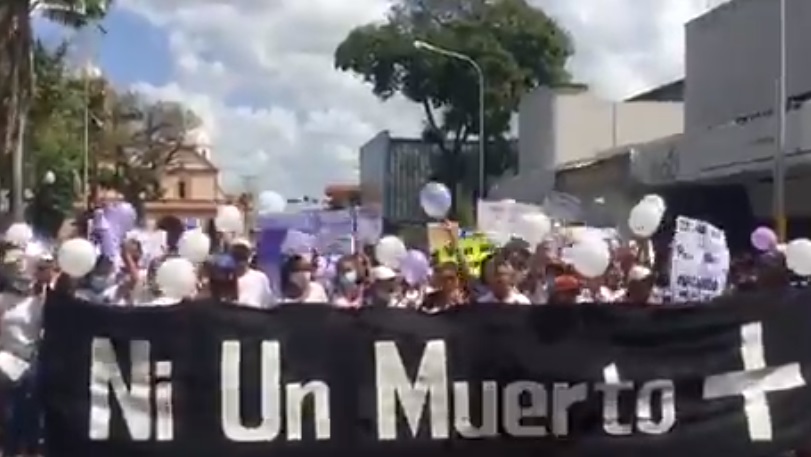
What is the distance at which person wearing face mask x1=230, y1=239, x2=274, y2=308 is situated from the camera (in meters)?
11.1

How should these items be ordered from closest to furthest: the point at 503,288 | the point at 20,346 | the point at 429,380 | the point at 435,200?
the point at 429,380, the point at 503,288, the point at 20,346, the point at 435,200

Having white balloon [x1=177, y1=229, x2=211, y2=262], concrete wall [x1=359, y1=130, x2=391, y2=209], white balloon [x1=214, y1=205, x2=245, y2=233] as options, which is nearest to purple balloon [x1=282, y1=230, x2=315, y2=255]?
white balloon [x1=214, y1=205, x2=245, y2=233]

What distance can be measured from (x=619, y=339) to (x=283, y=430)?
6.00 feet

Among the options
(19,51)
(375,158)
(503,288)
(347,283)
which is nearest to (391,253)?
(347,283)

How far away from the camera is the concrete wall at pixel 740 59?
36625 millimetres

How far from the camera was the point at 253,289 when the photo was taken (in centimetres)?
1128

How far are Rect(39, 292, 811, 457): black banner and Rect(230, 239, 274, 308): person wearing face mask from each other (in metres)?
1.92

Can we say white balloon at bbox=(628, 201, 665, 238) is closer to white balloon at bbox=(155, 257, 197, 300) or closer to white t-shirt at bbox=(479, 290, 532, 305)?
white t-shirt at bbox=(479, 290, 532, 305)

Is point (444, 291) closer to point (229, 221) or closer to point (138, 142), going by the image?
point (229, 221)

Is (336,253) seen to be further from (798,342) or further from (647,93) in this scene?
(647,93)

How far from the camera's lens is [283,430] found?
28.9 feet

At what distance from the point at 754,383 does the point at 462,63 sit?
67.4 metres

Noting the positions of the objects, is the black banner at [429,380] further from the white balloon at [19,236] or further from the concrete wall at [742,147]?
the concrete wall at [742,147]

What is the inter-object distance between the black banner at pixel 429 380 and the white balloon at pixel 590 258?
164 centimetres
